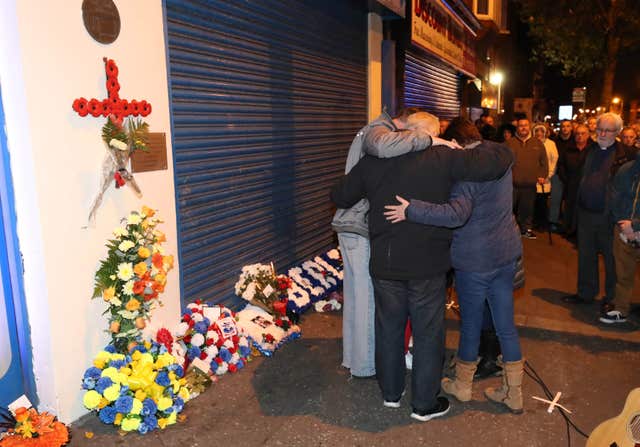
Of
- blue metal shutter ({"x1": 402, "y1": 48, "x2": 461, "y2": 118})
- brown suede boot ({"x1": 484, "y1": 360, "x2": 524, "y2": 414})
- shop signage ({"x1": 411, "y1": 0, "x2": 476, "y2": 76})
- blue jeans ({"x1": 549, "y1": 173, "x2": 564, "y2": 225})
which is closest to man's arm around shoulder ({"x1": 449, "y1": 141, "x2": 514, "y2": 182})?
brown suede boot ({"x1": 484, "y1": 360, "x2": 524, "y2": 414})

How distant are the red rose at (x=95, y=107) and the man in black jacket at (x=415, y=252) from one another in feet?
5.39

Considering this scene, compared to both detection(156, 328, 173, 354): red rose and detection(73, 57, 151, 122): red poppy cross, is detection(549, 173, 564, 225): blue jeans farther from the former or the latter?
detection(73, 57, 151, 122): red poppy cross

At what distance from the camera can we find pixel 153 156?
429 centimetres

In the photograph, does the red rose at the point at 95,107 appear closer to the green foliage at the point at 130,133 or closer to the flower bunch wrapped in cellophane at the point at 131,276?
the green foliage at the point at 130,133

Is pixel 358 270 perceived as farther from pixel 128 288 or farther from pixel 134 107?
pixel 134 107

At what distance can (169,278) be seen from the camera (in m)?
4.57

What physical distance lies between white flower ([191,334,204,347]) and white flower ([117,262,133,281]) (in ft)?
2.97

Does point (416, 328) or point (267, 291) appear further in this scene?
point (267, 291)

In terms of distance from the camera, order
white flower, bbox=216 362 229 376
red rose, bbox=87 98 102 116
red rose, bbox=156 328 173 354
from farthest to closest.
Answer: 1. white flower, bbox=216 362 229 376
2. red rose, bbox=156 328 173 354
3. red rose, bbox=87 98 102 116

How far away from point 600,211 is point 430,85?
6.45 meters

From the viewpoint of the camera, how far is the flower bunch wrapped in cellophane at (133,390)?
373 cm

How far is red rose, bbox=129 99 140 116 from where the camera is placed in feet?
13.2

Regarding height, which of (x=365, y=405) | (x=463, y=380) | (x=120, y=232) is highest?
(x=120, y=232)

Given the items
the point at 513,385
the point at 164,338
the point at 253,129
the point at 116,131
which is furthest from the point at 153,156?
the point at 513,385
